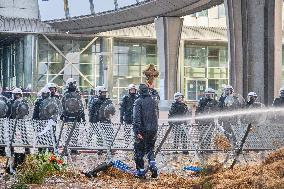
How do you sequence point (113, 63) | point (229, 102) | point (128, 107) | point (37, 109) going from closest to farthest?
point (37, 109)
point (128, 107)
point (229, 102)
point (113, 63)

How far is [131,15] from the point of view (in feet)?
149

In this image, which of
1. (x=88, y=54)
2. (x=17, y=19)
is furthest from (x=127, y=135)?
A: (x=88, y=54)

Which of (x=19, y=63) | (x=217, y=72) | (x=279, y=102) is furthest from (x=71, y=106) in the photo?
(x=217, y=72)

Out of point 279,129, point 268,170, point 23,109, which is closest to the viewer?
point 268,170

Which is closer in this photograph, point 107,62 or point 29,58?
point 29,58

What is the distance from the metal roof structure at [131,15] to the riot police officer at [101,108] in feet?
56.5

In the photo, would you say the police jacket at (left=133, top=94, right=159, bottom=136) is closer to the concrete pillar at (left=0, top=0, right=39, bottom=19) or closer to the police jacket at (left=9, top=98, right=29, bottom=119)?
the police jacket at (left=9, top=98, right=29, bottom=119)

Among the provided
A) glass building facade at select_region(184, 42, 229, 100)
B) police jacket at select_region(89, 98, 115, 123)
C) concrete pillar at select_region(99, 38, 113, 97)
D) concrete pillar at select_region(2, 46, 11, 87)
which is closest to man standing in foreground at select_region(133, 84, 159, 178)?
police jacket at select_region(89, 98, 115, 123)

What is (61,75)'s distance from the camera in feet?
182

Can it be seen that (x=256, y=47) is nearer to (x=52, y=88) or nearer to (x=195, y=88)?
(x=52, y=88)

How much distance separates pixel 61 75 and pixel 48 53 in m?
2.09

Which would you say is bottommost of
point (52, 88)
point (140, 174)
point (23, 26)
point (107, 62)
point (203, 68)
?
point (140, 174)

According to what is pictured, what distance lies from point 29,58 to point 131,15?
12.0 meters

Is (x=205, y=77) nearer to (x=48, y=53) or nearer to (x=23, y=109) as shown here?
(x=48, y=53)
